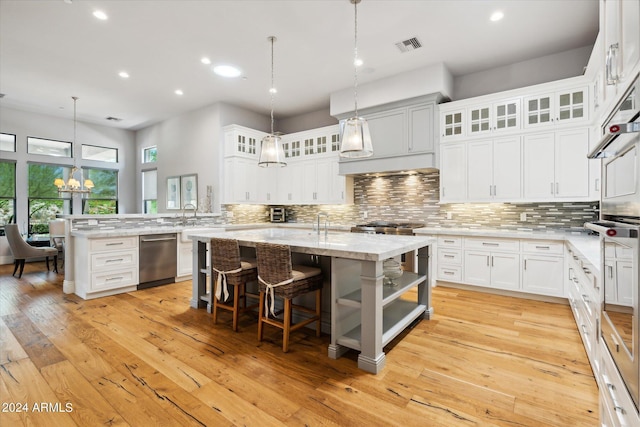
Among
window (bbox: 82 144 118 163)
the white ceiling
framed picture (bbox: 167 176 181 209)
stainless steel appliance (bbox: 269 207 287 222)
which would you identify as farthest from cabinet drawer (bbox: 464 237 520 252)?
window (bbox: 82 144 118 163)

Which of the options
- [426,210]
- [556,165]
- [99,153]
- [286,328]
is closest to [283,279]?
[286,328]

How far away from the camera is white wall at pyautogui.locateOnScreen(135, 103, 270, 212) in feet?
20.9

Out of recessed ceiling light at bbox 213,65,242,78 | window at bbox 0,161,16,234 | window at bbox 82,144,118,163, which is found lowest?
window at bbox 0,161,16,234

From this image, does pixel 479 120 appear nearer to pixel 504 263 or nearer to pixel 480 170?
pixel 480 170

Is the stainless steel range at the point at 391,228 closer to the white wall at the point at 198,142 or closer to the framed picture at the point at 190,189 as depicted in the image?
the white wall at the point at 198,142

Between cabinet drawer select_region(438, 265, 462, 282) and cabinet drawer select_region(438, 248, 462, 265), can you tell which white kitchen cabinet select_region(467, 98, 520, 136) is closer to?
cabinet drawer select_region(438, 248, 462, 265)

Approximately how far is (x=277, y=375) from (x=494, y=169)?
3.95 meters

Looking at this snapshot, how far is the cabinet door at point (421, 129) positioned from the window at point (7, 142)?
8.53 meters

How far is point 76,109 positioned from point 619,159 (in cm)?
890

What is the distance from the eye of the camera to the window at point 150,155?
8.23m

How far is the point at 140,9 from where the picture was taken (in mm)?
3398

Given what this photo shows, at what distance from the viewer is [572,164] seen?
387cm

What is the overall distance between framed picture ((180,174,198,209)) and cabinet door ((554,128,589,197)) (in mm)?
6345

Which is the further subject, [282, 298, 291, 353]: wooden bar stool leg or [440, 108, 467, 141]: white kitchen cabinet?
[440, 108, 467, 141]: white kitchen cabinet
